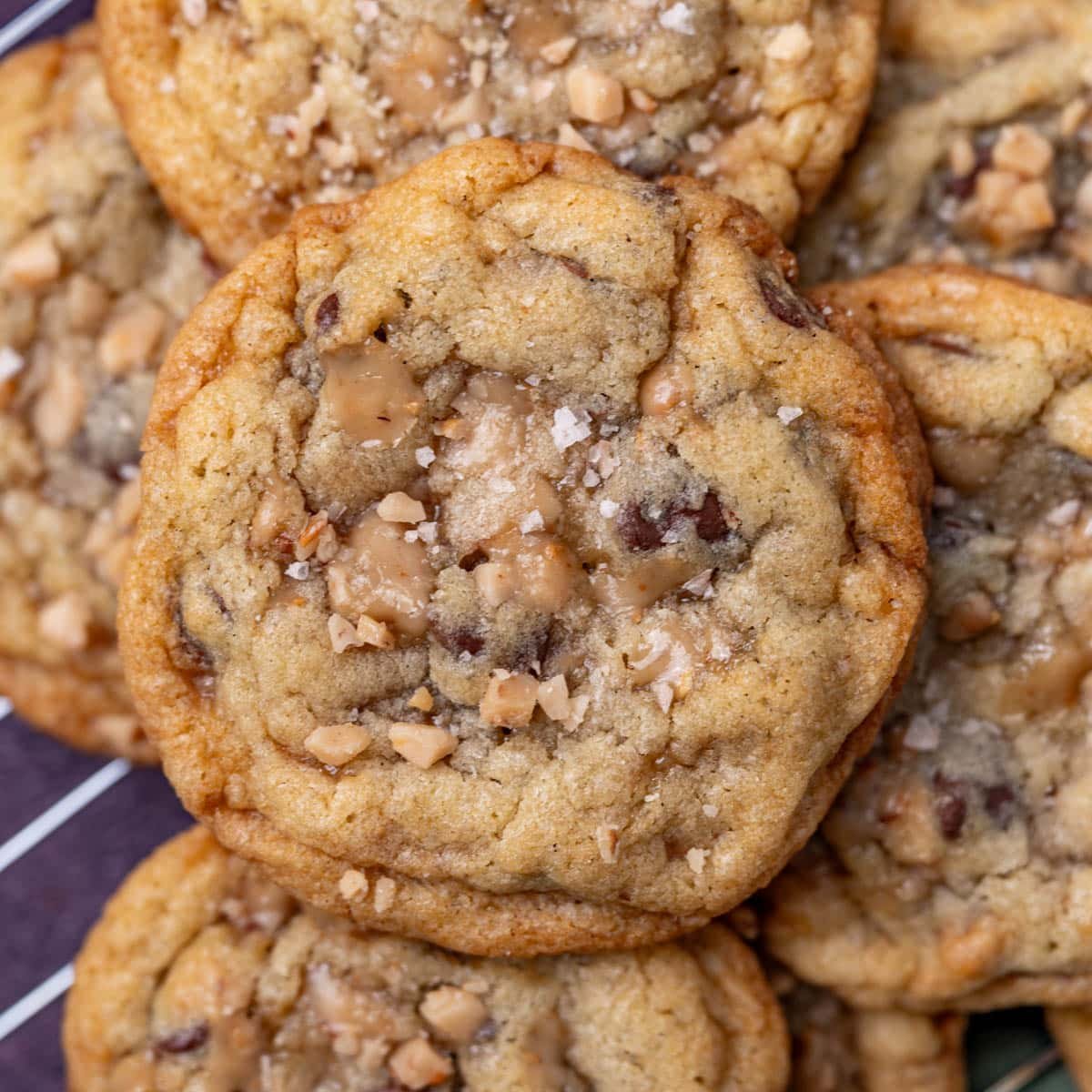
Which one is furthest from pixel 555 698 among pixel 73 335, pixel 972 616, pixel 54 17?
pixel 54 17

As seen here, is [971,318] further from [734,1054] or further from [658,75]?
[734,1054]

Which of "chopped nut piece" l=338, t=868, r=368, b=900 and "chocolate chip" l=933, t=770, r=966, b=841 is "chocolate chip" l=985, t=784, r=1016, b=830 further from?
"chopped nut piece" l=338, t=868, r=368, b=900

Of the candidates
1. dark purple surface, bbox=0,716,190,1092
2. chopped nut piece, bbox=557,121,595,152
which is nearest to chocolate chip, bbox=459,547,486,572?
chopped nut piece, bbox=557,121,595,152

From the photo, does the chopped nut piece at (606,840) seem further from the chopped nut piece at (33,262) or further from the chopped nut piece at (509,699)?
the chopped nut piece at (33,262)

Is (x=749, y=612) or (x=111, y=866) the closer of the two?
(x=749, y=612)

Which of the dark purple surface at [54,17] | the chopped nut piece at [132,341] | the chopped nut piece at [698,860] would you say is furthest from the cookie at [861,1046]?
the dark purple surface at [54,17]

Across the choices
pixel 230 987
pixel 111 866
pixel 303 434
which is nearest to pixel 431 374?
pixel 303 434
